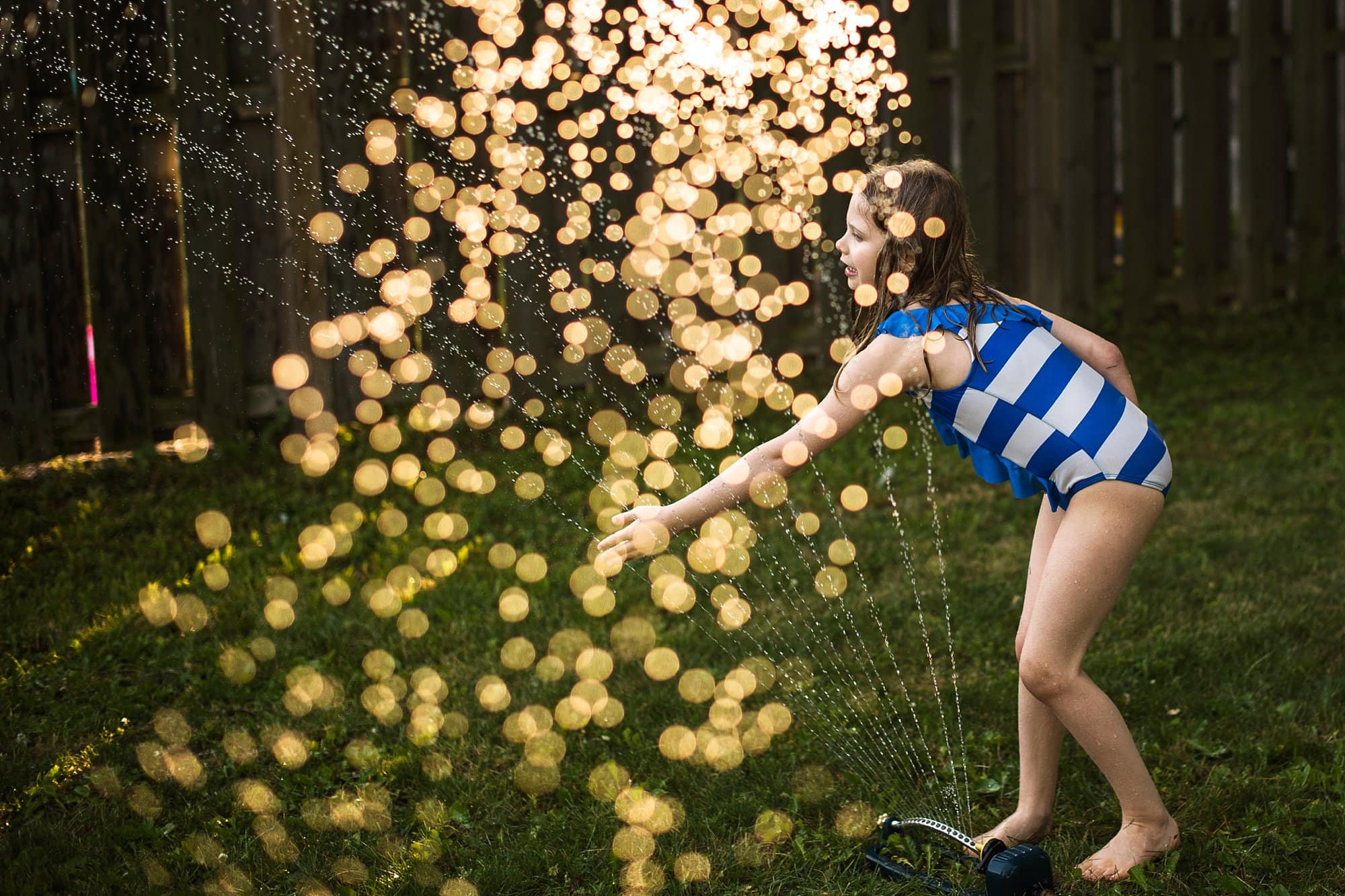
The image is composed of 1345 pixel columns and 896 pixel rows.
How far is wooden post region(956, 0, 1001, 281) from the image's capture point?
6.00 meters

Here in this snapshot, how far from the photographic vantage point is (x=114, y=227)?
14.8 feet

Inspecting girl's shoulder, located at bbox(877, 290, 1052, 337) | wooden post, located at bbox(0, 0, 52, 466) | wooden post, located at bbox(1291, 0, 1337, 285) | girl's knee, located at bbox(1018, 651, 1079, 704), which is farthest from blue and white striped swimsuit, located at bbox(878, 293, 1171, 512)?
wooden post, located at bbox(1291, 0, 1337, 285)

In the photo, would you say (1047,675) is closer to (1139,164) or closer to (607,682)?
(607,682)

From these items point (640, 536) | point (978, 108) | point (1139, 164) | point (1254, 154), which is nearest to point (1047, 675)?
point (640, 536)

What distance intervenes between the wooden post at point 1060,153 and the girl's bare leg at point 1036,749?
13.9 feet

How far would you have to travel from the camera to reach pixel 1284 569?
363 cm

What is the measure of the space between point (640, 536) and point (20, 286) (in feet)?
11.2

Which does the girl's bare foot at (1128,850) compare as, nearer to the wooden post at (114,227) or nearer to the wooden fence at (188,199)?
the wooden fence at (188,199)

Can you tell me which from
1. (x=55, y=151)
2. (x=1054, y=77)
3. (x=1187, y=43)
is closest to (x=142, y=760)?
(x=55, y=151)

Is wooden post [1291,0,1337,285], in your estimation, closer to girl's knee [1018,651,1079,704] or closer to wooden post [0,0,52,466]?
girl's knee [1018,651,1079,704]

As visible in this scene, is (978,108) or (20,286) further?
(978,108)

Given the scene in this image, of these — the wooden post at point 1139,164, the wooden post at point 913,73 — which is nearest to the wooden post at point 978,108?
the wooden post at point 913,73

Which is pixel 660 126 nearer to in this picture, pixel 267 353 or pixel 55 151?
pixel 267 353

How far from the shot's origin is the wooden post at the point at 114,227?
14.5ft
